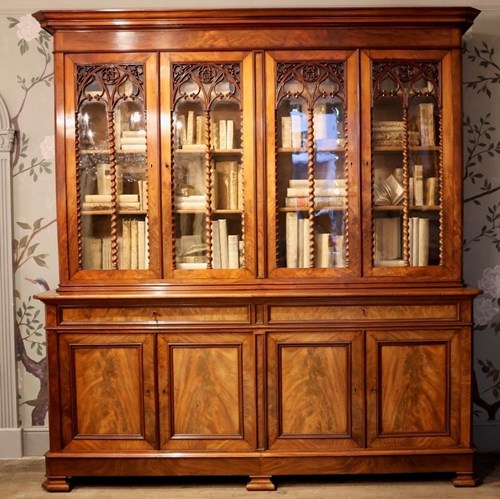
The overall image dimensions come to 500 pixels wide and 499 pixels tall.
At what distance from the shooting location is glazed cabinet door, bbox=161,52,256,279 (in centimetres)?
321

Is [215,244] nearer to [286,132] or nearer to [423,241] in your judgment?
[286,132]

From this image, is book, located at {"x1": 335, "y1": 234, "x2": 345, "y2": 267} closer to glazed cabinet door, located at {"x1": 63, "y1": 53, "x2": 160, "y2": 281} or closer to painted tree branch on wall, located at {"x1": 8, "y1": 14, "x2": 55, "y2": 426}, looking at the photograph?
glazed cabinet door, located at {"x1": 63, "y1": 53, "x2": 160, "y2": 281}

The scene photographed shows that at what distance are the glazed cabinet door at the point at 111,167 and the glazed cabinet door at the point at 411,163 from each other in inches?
40.2

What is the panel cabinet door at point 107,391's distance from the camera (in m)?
3.22

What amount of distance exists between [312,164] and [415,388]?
1.17m

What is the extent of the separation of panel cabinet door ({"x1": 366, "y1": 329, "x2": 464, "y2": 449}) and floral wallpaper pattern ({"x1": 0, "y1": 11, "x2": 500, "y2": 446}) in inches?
24.1

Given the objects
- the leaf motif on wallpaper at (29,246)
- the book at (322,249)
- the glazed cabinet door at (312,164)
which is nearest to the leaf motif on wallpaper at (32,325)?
the leaf motif on wallpaper at (29,246)

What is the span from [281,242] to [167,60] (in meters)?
1.01

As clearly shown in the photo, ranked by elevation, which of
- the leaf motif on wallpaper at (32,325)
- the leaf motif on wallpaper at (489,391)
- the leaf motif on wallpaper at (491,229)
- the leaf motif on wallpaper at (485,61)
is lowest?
the leaf motif on wallpaper at (489,391)

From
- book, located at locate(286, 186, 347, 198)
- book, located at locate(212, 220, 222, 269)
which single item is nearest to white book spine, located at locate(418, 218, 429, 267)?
book, located at locate(286, 186, 347, 198)

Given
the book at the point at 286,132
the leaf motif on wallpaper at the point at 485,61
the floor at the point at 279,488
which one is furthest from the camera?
the leaf motif on wallpaper at the point at 485,61

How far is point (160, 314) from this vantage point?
3.21 m

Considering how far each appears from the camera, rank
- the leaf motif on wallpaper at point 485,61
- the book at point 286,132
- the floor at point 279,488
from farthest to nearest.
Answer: the leaf motif on wallpaper at point 485,61 → the book at point 286,132 → the floor at point 279,488

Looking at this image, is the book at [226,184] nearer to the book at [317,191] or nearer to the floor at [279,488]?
the book at [317,191]
